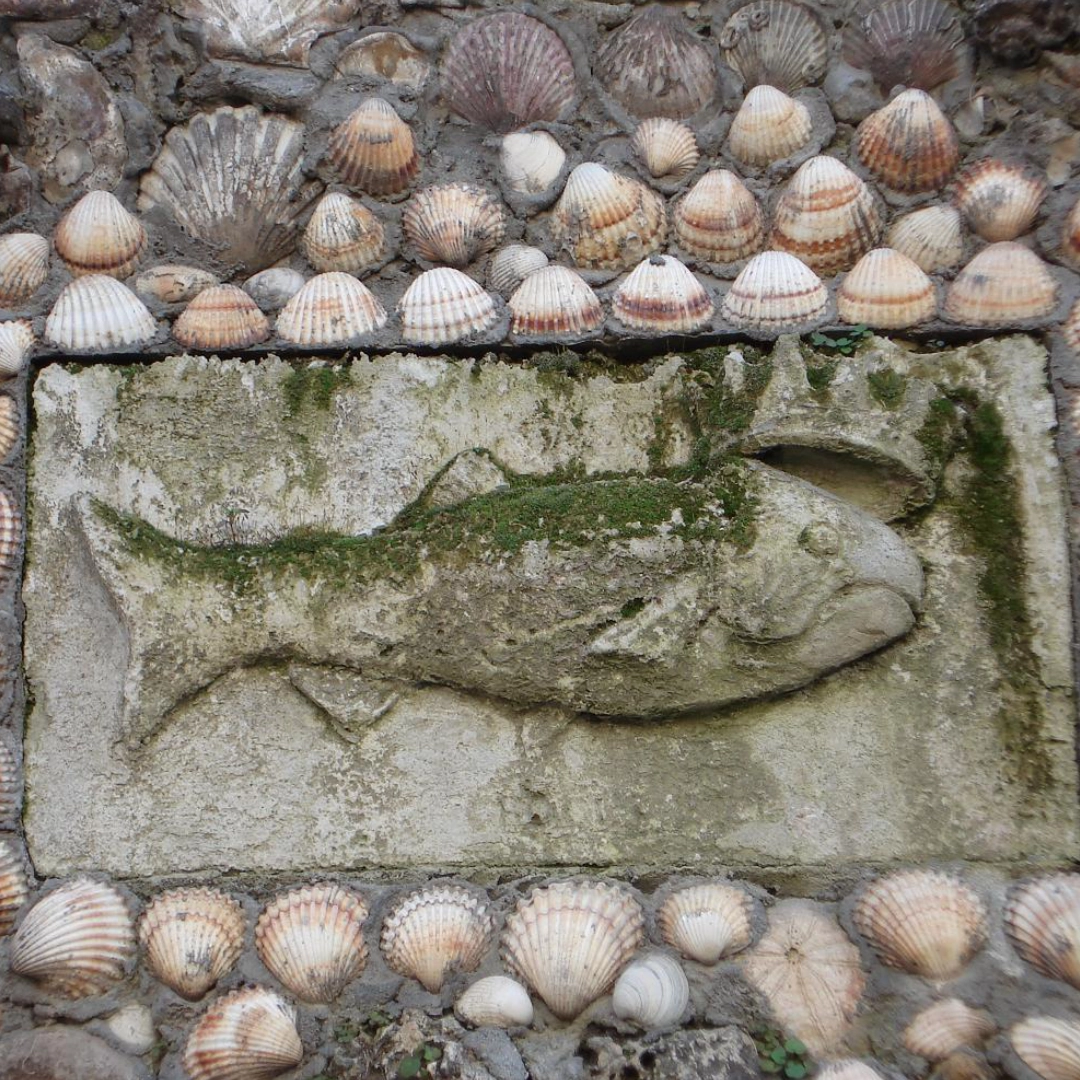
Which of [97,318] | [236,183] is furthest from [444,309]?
[97,318]

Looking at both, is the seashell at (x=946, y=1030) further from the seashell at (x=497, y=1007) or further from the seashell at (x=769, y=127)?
the seashell at (x=769, y=127)

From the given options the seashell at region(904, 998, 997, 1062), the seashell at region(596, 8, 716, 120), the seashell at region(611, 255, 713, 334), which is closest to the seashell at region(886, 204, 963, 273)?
the seashell at region(611, 255, 713, 334)

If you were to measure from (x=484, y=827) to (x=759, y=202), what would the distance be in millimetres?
1452

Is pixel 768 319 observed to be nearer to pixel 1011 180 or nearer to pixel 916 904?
pixel 1011 180

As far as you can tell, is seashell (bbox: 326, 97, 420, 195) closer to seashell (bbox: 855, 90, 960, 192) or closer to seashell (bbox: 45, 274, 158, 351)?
seashell (bbox: 45, 274, 158, 351)

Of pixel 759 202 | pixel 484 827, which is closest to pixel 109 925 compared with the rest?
pixel 484 827

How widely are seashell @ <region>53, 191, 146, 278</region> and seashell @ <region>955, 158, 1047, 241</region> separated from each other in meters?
1.80

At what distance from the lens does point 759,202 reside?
8.20 ft

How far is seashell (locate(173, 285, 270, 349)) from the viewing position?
7.75 ft

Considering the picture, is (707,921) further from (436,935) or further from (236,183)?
(236,183)

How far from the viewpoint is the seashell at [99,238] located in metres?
2.48

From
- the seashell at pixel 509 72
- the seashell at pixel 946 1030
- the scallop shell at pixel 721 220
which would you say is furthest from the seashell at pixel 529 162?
the seashell at pixel 946 1030

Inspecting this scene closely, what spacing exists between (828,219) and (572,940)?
5.07 ft

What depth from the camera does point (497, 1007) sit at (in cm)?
205
